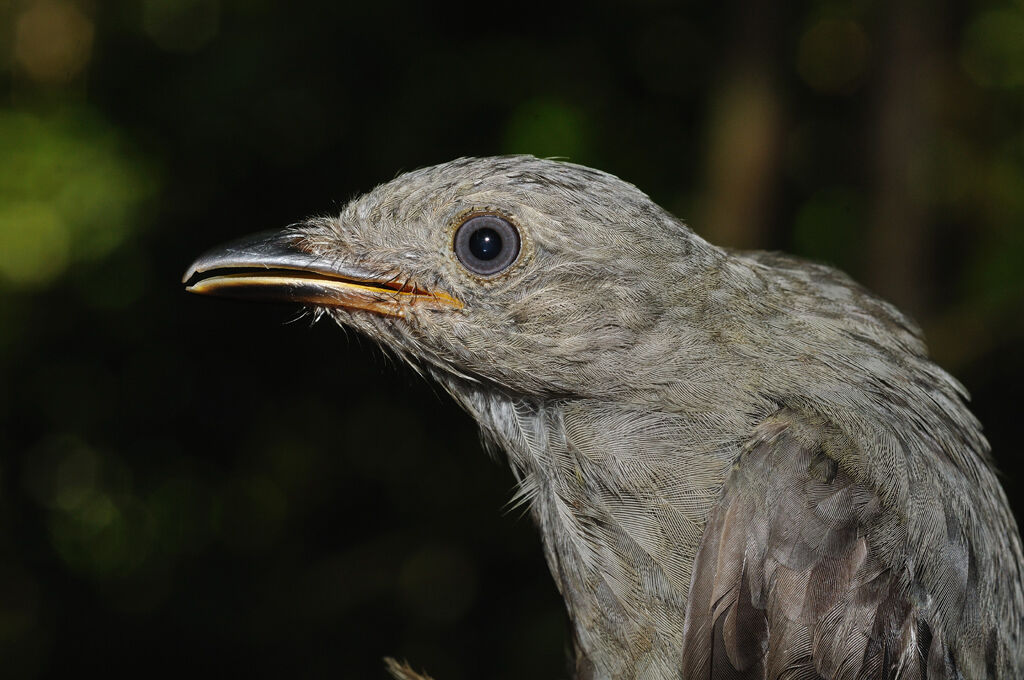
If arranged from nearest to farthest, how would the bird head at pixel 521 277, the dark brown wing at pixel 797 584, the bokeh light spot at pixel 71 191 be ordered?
the dark brown wing at pixel 797 584, the bird head at pixel 521 277, the bokeh light spot at pixel 71 191

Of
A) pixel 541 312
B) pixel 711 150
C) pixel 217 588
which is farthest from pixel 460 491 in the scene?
pixel 541 312

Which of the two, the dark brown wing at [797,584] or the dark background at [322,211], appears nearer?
the dark brown wing at [797,584]

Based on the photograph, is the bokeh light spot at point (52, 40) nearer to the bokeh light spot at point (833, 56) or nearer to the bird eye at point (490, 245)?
the bird eye at point (490, 245)

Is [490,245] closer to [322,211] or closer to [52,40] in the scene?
[322,211]

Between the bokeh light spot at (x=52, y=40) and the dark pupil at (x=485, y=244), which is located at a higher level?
the bokeh light spot at (x=52, y=40)

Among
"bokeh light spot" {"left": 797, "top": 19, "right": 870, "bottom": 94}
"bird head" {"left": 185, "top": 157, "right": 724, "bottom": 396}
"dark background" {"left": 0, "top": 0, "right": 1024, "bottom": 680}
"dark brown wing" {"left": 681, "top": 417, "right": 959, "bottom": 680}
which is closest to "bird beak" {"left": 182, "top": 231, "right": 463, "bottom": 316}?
"bird head" {"left": 185, "top": 157, "right": 724, "bottom": 396}

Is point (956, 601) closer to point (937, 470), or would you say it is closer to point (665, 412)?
point (937, 470)

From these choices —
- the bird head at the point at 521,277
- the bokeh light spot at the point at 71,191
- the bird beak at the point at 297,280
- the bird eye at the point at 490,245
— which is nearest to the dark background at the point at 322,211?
the bokeh light spot at the point at 71,191

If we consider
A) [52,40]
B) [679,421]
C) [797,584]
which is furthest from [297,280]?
[52,40]
